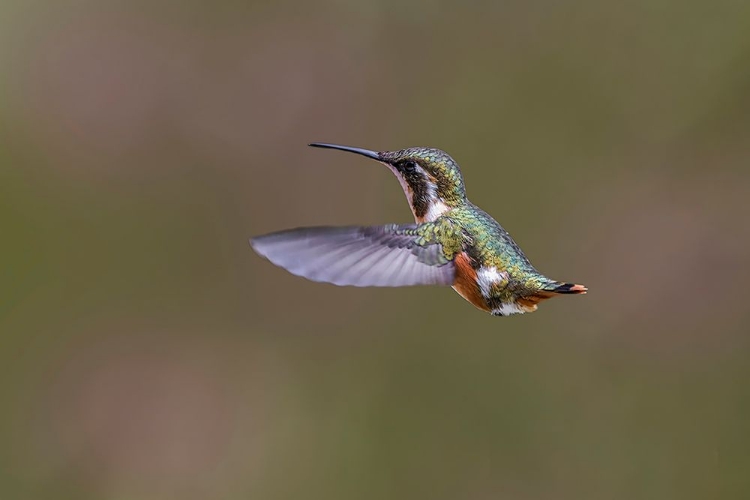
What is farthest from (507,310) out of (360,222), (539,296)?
(360,222)

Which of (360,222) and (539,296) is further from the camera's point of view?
(360,222)

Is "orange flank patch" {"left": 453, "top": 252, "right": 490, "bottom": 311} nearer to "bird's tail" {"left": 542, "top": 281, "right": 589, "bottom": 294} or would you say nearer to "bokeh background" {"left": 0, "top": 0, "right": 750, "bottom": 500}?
"bird's tail" {"left": 542, "top": 281, "right": 589, "bottom": 294}

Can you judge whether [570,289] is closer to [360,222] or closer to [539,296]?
[539,296]

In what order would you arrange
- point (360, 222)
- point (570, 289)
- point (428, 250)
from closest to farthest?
point (570, 289)
point (428, 250)
point (360, 222)

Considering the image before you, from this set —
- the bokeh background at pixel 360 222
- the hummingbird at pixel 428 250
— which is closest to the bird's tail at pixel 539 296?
the hummingbird at pixel 428 250
